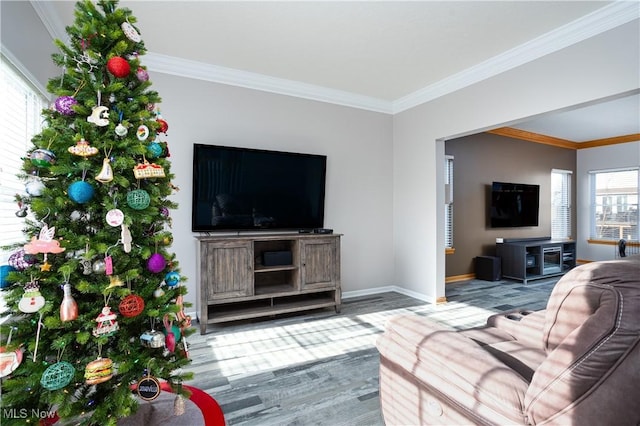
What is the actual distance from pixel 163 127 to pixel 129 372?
3.52ft

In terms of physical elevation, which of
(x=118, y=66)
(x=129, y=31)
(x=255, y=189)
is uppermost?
(x=129, y=31)

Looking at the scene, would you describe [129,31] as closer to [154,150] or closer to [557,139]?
[154,150]

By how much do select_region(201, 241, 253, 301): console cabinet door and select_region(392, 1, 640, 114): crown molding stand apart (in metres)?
3.00

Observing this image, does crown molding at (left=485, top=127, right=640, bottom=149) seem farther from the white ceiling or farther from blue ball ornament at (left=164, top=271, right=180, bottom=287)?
blue ball ornament at (left=164, top=271, right=180, bottom=287)

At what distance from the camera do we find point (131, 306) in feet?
4.25

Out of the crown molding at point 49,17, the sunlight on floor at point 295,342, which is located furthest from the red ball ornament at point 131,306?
the crown molding at point 49,17

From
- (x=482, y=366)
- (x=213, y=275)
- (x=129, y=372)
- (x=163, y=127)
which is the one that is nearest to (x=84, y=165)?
(x=163, y=127)

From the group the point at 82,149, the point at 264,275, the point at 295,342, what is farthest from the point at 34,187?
the point at 264,275

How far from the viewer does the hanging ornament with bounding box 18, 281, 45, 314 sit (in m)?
1.11

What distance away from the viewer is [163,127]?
1537 mm

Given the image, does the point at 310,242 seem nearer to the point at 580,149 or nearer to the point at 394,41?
the point at 394,41

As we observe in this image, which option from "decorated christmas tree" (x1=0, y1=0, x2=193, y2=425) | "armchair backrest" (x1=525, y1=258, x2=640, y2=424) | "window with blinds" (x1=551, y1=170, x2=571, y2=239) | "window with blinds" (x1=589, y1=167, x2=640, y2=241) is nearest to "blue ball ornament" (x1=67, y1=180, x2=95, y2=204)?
"decorated christmas tree" (x1=0, y1=0, x2=193, y2=425)

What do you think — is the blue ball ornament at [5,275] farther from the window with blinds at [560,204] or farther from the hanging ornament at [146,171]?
the window with blinds at [560,204]

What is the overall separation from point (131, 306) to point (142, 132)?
72 centimetres
